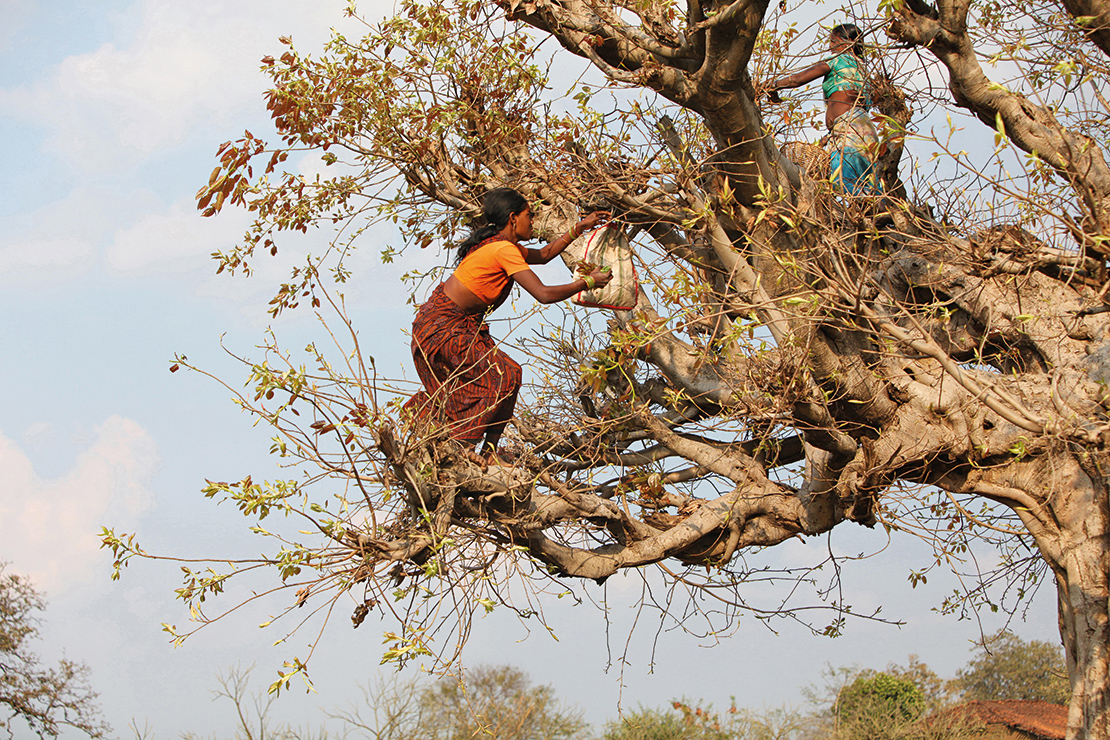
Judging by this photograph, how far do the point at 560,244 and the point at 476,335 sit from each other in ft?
3.13

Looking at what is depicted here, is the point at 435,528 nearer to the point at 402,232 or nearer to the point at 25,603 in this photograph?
the point at 402,232

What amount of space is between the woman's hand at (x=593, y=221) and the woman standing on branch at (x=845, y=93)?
4.87ft

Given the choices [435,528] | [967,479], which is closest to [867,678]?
[967,479]

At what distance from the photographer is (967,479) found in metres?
6.27

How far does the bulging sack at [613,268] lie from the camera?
5570mm

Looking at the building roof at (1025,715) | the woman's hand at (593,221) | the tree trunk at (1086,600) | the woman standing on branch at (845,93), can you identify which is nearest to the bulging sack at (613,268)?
the woman's hand at (593,221)

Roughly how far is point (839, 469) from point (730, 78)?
2.69 metres

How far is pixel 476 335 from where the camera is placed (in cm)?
525

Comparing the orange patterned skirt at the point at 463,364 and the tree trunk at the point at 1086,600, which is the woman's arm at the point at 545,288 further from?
the tree trunk at the point at 1086,600

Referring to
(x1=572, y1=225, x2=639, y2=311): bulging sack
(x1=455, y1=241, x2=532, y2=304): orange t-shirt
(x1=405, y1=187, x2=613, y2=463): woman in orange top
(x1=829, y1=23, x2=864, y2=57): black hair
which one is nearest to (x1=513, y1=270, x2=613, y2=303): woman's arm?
(x1=405, y1=187, x2=613, y2=463): woman in orange top

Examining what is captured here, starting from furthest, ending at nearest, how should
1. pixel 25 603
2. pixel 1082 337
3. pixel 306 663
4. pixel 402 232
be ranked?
1. pixel 25 603
2. pixel 402 232
3. pixel 1082 337
4. pixel 306 663

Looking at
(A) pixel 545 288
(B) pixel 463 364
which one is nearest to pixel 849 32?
(A) pixel 545 288

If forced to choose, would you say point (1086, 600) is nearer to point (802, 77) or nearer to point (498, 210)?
point (802, 77)

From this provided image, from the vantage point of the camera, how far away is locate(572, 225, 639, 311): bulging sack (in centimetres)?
557
